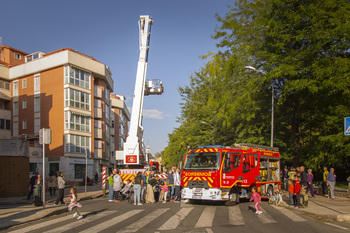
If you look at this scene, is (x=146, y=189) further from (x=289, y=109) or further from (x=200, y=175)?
(x=289, y=109)

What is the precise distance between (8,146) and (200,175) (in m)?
14.6

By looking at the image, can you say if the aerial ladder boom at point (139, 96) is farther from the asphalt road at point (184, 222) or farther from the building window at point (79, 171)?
the building window at point (79, 171)

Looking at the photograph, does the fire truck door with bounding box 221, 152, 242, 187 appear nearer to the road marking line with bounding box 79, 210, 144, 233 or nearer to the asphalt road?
the asphalt road

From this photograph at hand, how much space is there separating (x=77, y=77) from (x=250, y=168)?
3579 centimetres

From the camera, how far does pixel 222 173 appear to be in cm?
1608

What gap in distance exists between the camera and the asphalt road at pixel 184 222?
1019cm

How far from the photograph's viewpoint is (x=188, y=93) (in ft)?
143

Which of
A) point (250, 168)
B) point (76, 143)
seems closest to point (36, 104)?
point (76, 143)

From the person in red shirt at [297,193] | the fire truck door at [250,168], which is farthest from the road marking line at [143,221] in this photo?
the person in red shirt at [297,193]

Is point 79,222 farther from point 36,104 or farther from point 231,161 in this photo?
point 36,104

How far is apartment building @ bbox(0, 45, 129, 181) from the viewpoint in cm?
4584

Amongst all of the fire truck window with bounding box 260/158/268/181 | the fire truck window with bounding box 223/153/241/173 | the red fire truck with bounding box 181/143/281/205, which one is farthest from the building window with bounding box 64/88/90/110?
the fire truck window with bounding box 223/153/241/173

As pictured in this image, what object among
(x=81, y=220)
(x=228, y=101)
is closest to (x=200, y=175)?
(x=81, y=220)

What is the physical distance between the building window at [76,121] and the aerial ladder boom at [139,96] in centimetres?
2364
